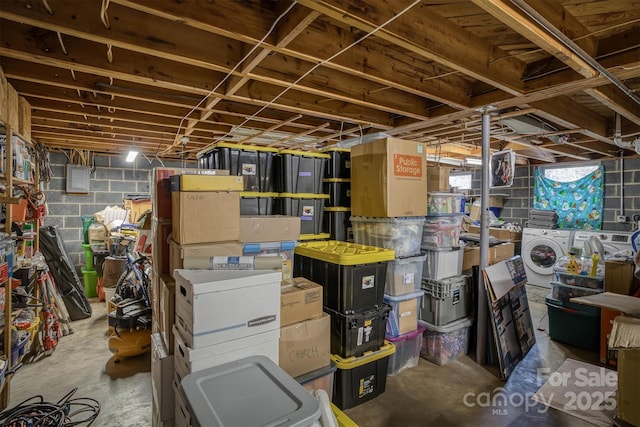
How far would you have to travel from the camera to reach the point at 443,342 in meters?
3.02

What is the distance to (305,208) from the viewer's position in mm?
3029

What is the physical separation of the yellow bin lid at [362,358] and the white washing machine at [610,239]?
3859mm

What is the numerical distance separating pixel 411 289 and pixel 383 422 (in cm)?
109

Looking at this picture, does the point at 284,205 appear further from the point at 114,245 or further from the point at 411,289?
the point at 114,245

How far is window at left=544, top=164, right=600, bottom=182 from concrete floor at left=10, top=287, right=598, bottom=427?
147 inches

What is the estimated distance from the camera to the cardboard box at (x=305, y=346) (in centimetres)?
201

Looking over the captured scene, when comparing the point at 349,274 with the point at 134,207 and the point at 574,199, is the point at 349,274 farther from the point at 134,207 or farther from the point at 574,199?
the point at 574,199

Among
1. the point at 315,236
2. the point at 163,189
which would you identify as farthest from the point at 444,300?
the point at 163,189

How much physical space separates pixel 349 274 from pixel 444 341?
1.37 m

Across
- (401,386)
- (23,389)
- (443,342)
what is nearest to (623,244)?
(443,342)

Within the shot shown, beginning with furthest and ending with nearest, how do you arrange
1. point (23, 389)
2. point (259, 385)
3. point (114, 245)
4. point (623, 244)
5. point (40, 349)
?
point (114, 245)
point (623, 244)
point (40, 349)
point (23, 389)
point (259, 385)

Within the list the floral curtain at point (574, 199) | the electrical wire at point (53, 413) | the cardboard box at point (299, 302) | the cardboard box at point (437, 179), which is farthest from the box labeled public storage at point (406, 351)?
the floral curtain at point (574, 199)

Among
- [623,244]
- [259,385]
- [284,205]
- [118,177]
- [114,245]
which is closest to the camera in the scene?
[259,385]

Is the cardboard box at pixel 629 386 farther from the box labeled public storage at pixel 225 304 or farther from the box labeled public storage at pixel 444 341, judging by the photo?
the box labeled public storage at pixel 225 304
